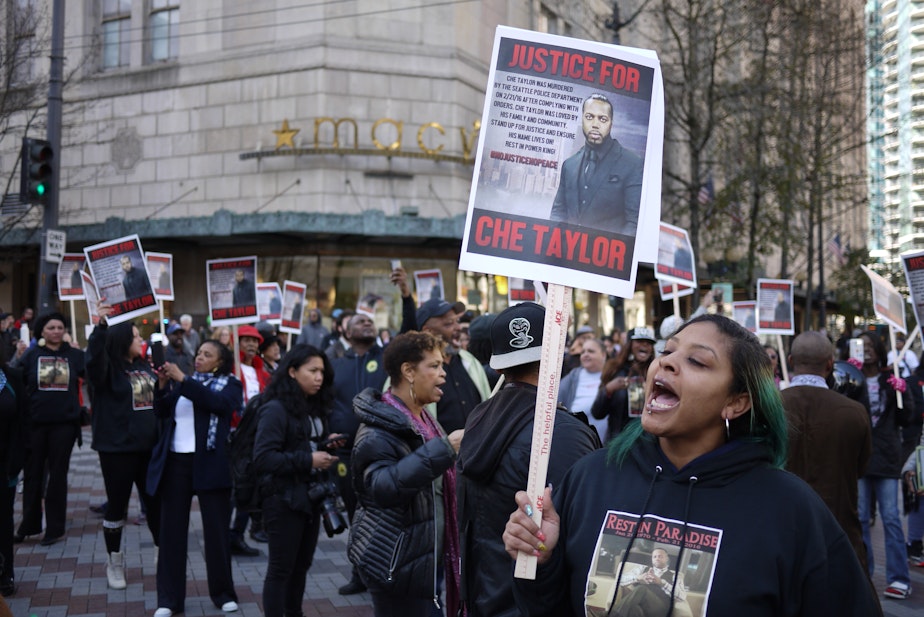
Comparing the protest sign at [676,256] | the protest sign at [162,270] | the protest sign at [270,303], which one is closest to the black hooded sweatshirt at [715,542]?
the protest sign at [676,256]

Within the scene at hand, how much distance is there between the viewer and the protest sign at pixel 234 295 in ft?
34.5

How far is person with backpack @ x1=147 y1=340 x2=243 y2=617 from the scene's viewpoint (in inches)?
274

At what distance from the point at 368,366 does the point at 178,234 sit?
751 inches

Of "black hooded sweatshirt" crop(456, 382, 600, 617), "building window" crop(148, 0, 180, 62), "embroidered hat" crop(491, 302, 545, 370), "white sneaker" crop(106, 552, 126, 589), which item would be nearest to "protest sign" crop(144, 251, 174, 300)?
"white sneaker" crop(106, 552, 126, 589)

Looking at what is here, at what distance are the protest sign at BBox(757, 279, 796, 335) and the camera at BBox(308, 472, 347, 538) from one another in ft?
28.1

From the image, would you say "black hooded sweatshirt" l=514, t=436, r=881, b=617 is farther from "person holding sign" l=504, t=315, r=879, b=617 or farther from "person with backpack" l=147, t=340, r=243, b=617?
"person with backpack" l=147, t=340, r=243, b=617

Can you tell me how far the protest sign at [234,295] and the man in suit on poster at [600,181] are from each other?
26.5ft

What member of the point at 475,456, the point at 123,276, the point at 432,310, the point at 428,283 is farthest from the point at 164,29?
the point at 475,456

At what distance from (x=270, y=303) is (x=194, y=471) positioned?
28.3 ft

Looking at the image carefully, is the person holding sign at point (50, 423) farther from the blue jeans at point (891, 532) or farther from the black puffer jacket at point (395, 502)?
the blue jeans at point (891, 532)

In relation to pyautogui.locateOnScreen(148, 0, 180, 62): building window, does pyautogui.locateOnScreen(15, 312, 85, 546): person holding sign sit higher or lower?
lower

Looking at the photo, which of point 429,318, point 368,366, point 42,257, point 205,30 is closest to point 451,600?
point 429,318

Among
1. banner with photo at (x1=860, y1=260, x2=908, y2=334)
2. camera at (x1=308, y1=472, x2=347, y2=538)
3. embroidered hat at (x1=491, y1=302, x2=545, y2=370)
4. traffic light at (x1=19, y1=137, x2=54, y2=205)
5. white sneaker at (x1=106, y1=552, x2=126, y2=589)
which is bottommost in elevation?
white sneaker at (x1=106, y1=552, x2=126, y2=589)

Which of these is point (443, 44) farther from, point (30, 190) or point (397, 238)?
point (30, 190)
